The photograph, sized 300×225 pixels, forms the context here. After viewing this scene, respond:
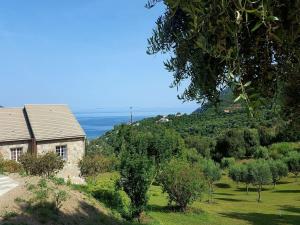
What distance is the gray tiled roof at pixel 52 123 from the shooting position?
34719mm

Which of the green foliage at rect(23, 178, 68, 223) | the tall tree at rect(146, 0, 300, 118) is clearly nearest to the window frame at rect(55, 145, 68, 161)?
the green foliage at rect(23, 178, 68, 223)

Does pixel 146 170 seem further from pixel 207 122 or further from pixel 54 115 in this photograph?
pixel 207 122

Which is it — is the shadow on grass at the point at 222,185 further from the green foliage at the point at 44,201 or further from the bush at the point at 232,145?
the green foliage at the point at 44,201

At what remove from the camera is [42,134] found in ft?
113

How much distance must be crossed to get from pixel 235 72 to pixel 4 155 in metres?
31.2

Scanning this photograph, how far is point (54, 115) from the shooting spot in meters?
37.8

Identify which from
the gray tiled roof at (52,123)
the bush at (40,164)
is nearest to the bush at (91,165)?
the gray tiled roof at (52,123)

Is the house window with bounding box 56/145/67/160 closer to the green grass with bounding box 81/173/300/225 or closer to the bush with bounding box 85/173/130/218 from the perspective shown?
the green grass with bounding box 81/173/300/225

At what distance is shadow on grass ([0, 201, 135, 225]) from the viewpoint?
13.5 m

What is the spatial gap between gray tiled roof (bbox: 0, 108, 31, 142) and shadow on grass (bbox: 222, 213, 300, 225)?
17.5m

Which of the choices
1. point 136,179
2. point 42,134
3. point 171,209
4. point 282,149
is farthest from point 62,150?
point 282,149

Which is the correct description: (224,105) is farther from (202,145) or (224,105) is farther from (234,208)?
(202,145)

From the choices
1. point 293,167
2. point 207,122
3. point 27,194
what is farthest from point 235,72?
point 207,122

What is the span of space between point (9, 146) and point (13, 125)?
224 centimetres
